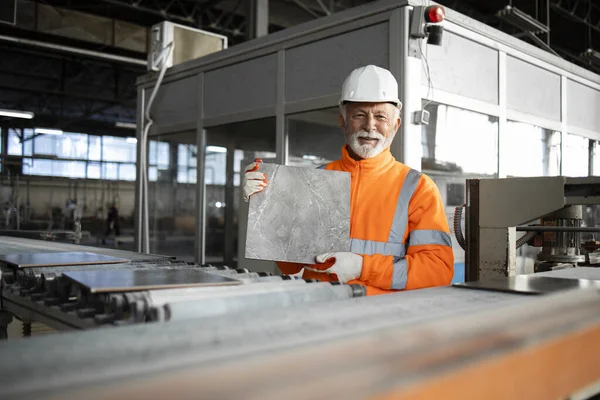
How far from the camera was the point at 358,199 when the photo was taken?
7.13 ft

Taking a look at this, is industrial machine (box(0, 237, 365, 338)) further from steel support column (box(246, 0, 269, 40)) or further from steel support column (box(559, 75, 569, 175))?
steel support column (box(559, 75, 569, 175))

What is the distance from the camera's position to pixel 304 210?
188 cm

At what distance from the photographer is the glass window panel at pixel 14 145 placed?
14632mm

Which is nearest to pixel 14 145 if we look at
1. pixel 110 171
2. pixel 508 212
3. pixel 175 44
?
pixel 110 171

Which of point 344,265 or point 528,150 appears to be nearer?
point 344,265

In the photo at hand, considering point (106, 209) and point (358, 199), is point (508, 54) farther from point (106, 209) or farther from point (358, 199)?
point (106, 209)

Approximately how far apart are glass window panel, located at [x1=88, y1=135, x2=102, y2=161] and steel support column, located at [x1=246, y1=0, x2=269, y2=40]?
499 inches

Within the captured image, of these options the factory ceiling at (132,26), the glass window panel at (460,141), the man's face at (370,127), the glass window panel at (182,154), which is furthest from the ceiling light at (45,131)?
the man's face at (370,127)

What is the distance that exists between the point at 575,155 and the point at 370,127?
396cm

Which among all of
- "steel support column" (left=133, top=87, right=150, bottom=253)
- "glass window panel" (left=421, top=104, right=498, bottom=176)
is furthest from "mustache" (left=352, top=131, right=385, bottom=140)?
"steel support column" (left=133, top=87, right=150, bottom=253)

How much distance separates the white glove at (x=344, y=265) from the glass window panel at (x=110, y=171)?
16322 millimetres

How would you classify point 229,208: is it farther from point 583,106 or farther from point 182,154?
point 583,106

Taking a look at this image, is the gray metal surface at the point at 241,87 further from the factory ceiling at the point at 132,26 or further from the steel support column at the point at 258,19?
the factory ceiling at the point at 132,26

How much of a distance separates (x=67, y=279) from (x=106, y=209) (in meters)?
15.6
